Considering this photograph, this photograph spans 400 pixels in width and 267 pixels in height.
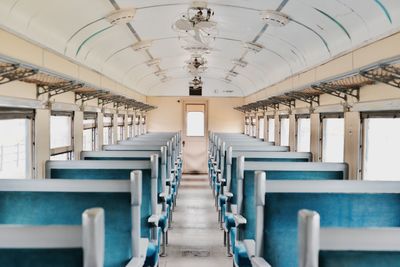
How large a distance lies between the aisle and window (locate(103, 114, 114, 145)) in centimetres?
232

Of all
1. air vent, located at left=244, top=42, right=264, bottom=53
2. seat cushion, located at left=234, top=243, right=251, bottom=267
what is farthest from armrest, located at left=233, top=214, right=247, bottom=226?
air vent, located at left=244, top=42, right=264, bottom=53

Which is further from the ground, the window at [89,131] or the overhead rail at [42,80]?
the overhead rail at [42,80]

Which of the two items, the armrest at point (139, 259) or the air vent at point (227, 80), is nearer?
the armrest at point (139, 259)

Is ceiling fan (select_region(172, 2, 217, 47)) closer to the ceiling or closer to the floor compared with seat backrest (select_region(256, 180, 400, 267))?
closer to the ceiling

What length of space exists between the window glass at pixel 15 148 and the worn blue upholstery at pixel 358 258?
418cm

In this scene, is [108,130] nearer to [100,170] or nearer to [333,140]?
[333,140]

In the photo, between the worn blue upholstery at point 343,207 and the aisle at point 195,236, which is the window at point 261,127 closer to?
the aisle at point 195,236

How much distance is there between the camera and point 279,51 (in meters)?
8.30

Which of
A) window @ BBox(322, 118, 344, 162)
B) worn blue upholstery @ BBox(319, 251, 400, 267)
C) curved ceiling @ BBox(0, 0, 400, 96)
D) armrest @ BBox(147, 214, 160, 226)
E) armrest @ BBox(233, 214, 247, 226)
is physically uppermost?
curved ceiling @ BBox(0, 0, 400, 96)

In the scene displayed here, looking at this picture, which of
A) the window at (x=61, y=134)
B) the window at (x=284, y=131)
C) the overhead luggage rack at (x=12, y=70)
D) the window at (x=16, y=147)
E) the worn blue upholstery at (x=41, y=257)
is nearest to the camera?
the worn blue upholstery at (x=41, y=257)

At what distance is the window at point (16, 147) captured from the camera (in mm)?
4766

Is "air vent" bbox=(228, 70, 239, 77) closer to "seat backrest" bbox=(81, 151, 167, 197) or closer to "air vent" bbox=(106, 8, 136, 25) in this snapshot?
"air vent" bbox=(106, 8, 136, 25)

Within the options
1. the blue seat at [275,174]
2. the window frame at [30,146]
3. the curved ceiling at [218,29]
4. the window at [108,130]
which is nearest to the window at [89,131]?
the curved ceiling at [218,29]

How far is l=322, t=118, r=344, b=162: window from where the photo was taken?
21.5 ft
